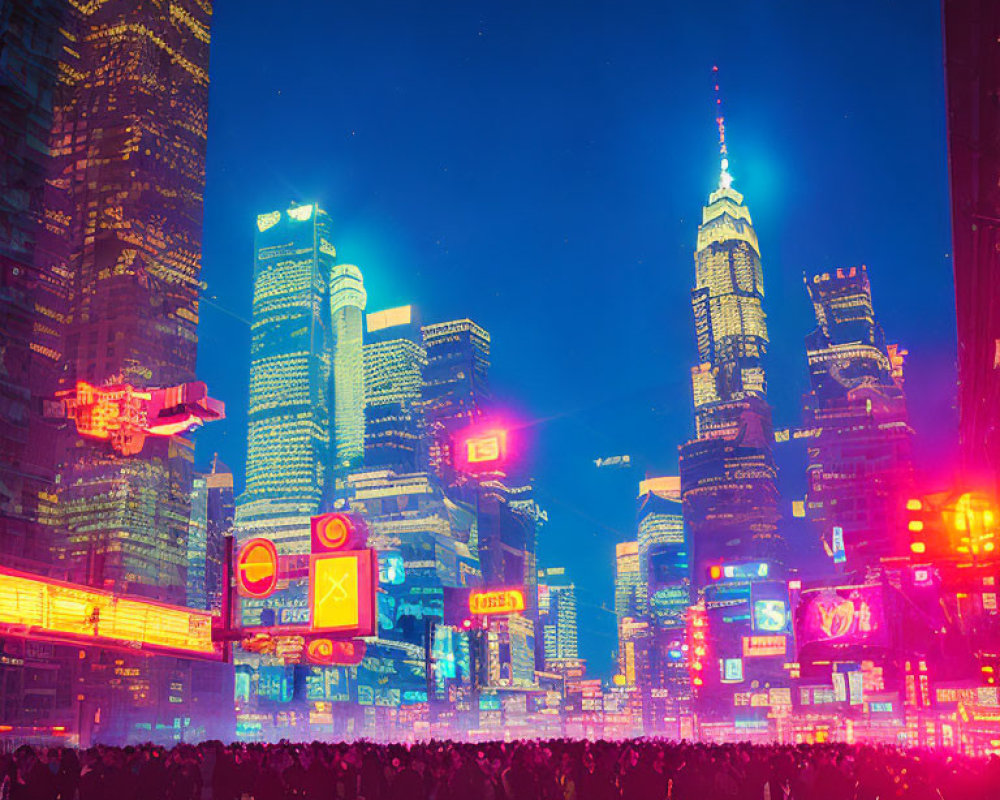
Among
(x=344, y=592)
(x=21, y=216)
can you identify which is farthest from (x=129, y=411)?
(x=21, y=216)

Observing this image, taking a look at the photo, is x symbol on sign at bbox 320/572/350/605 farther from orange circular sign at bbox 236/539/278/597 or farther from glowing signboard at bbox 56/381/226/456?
glowing signboard at bbox 56/381/226/456

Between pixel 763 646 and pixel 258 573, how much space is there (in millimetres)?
77424

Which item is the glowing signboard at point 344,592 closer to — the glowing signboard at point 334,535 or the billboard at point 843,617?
the glowing signboard at point 334,535

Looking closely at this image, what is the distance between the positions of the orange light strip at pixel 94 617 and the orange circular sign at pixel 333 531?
323cm

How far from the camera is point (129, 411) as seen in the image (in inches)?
832

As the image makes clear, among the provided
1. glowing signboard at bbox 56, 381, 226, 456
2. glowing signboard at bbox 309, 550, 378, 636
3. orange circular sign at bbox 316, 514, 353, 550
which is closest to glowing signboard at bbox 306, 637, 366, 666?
glowing signboard at bbox 309, 550, 378, 636

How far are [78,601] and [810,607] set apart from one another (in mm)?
42135

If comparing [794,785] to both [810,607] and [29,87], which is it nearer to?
[810,607]

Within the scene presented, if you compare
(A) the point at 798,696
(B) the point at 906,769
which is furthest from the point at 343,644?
(A) the point at 798,696

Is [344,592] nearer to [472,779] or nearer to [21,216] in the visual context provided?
[472,779]

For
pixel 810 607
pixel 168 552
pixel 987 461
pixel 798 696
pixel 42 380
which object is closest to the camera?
pixel 987 461

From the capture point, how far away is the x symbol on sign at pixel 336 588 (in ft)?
76.1

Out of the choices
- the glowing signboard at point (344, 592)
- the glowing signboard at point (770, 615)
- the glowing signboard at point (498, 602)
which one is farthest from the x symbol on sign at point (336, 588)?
the glowing signboard at point (770, 615)

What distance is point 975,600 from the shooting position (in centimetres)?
3984
